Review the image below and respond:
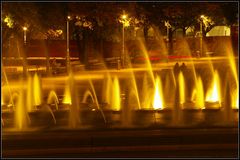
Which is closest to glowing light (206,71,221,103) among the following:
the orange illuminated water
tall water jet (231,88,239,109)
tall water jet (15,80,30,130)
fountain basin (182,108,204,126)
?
the orange illuminated water

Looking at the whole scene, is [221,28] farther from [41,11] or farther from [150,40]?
[41,11]

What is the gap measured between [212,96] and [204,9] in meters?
2.64

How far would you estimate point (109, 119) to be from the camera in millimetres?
13828

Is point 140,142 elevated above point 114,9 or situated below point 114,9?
below

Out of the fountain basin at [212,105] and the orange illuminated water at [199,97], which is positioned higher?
the orange illuminated water at [199,97]

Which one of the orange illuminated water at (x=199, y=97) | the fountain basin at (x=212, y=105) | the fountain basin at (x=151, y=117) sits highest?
the orange illuminated water at (x=199, y=97)

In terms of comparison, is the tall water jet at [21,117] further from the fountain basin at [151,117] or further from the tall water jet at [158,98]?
the tall water jet at [158,98]

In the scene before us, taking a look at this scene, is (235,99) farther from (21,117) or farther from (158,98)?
(21,117)

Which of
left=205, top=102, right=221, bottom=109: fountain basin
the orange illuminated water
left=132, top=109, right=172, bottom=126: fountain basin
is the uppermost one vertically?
the orange illuminated water

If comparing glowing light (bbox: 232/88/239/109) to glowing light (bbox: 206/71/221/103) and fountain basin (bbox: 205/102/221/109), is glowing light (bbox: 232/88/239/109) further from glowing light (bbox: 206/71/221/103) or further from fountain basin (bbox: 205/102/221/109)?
glowing light (bbox: 206/71/221/103)

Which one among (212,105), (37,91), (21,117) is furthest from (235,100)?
(37,91)

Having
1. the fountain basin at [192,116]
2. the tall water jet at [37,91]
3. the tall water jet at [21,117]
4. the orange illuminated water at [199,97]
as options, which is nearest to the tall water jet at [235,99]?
the orange illuminated water at [199,97]

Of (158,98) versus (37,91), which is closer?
(158,98)

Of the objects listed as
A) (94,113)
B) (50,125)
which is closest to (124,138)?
(50,125)
